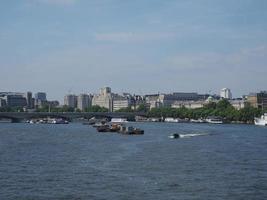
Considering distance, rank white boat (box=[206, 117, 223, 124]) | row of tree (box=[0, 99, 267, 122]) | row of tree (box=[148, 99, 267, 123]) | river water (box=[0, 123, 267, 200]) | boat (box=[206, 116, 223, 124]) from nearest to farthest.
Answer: river water (box=[0, 123, 267, 200]), row of tree (box=[148, 99, 267, 123]), row of tree (box=[0, 99, 267, 122]), white boat (box=[206, 117, 223, 124]), boat (box=[206, 116, 223, 124])

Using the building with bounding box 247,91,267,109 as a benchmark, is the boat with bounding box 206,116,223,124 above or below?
below

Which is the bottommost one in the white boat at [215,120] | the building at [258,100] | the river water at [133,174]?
the river water at [133,174]

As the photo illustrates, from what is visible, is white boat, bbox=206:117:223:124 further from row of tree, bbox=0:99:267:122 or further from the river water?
the river water

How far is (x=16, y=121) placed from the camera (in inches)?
6339

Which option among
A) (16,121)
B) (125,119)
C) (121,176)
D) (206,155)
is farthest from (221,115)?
(121,176)

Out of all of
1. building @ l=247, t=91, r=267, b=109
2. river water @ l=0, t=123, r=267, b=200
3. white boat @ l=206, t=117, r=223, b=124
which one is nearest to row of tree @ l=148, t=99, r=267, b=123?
white boat @ l=206, t=117, r=223, b=124

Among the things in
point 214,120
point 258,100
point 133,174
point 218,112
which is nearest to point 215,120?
point 214,120

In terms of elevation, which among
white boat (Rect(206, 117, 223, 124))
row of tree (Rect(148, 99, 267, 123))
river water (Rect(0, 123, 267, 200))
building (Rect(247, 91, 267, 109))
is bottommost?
river water (Rect(0, 123, 267, 200))

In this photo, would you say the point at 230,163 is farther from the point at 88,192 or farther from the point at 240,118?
the point at 240,118

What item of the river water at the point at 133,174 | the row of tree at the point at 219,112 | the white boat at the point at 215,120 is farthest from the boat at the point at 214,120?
the river water at the point at 133,174

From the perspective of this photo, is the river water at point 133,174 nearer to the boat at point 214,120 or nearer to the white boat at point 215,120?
the white boat at point 215,120

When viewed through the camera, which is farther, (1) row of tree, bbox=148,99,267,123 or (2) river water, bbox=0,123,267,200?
(1) row of tree, bbox=148,99,267,123

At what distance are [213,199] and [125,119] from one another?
149122 mm

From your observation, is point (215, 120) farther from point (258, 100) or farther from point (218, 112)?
point (258, 100)
